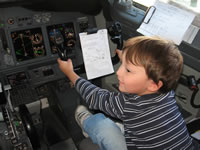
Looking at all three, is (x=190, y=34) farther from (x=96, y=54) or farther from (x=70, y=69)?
(x=70, y=69)

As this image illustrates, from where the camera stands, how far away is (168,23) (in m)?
1.25

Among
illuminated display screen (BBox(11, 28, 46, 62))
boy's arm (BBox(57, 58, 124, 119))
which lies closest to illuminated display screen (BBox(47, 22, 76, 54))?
illuminated display screen (BBox(11, 28, 46, 62))

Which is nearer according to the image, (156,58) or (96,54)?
(156,58)

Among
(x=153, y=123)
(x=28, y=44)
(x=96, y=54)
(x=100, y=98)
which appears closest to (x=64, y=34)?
(x=28, y=44)

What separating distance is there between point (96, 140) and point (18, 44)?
907mm

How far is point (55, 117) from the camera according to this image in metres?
2.02

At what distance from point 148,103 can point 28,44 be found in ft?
3.26

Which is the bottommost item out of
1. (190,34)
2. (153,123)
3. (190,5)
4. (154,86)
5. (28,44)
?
(28,44)

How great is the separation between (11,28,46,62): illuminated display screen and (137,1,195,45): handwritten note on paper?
2.43 ft

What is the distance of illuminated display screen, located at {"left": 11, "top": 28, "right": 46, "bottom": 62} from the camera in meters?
1.45

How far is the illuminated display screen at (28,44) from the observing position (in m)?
1.45

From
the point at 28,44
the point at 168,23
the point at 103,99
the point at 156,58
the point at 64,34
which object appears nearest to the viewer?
the point at 156,58

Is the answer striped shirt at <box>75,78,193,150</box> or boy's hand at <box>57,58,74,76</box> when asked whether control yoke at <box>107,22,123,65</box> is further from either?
striped shirt at <box>75,78,193,150</box>

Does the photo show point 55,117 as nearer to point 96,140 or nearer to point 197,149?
point 96,140
